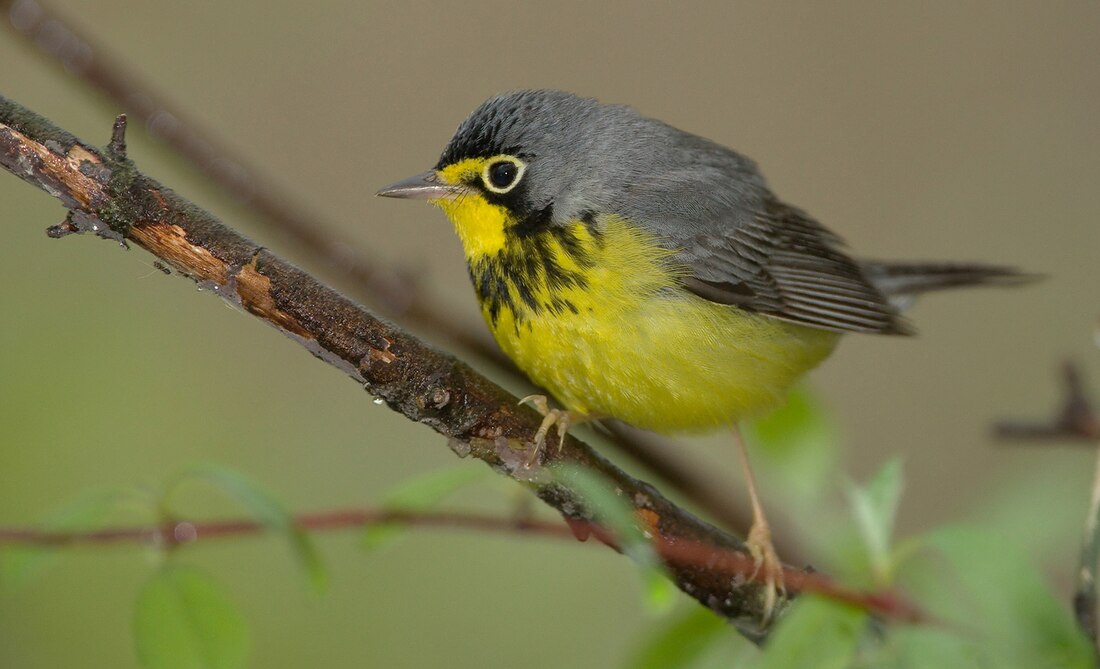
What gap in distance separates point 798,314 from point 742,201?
0.61 metres

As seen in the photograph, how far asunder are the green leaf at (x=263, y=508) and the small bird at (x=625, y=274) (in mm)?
1557

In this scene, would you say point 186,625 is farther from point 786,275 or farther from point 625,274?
point 786,275

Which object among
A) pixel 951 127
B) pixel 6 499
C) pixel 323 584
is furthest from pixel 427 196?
pixel 951 127

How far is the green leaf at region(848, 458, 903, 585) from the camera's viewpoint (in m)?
2.40

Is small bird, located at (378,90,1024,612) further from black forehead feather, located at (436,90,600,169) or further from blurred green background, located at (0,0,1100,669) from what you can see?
blurred green background, located at (0,0,1100,669)

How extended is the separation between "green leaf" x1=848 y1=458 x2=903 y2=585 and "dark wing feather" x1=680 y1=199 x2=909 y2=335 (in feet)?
5.31

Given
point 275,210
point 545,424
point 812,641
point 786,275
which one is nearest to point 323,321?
point 545,424

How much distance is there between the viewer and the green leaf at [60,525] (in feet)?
6.63

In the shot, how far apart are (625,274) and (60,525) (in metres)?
2.19

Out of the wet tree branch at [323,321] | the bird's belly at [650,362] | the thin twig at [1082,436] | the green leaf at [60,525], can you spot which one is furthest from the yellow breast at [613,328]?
the green leaf at [60,525]

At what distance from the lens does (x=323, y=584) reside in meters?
2.17

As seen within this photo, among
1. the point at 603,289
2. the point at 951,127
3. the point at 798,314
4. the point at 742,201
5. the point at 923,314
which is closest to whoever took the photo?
the point at 603,289

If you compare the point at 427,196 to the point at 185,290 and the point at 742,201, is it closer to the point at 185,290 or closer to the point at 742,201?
the point at 742,201

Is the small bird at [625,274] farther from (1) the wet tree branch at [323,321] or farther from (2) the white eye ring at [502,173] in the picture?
(1) the wet tree branch at [323,321]
